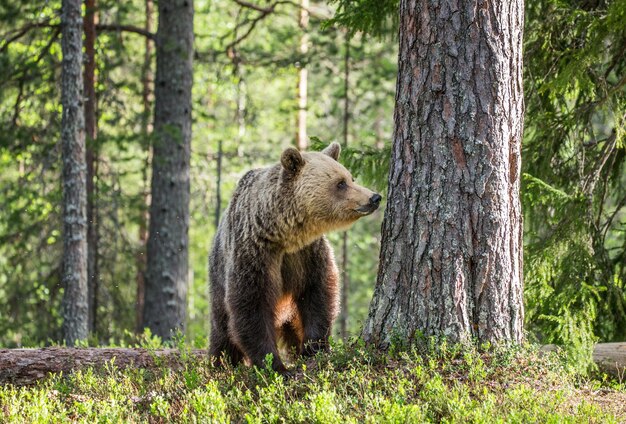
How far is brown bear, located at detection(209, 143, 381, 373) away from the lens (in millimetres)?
6715

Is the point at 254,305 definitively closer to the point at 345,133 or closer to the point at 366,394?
the point at 366,394

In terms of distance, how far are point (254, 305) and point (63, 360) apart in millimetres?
2209

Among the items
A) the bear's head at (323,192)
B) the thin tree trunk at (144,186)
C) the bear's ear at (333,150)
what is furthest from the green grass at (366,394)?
the thin tree trunk at (144,186)

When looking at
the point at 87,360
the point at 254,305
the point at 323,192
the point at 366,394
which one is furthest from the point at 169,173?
the point at 366,394

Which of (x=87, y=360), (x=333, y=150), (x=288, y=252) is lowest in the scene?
(x=87, y=360)

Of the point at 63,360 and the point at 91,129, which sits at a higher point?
the point at 91,129

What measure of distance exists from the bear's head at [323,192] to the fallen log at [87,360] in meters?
2.07

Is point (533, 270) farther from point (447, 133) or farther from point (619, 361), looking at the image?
point (447, 133)

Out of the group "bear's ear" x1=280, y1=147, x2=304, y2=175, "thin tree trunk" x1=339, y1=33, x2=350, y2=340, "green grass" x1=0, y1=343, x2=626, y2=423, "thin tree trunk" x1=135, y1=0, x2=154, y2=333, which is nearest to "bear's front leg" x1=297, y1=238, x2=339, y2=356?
"green grass" x1=0, y1=343, x2=626, y2=423

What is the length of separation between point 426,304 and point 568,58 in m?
3.71

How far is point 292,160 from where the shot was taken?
23.0 feet

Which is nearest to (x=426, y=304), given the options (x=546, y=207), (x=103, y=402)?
(x=103, y=402)

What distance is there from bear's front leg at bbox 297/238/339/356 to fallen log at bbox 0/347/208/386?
4.93 feet

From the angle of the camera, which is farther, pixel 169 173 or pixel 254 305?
pixel 169 173
